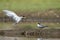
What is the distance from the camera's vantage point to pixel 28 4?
4.79 metres

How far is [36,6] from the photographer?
15.5 ft

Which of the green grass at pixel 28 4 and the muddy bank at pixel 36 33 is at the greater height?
the green grass at pixel 28 4

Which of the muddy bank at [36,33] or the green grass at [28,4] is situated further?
the green grass at [28,4]

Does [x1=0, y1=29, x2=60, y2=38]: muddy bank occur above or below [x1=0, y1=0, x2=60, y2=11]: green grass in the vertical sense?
below

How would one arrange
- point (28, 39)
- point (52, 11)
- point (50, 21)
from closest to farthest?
point (28, 39) < point (50, 21) < point (52, 11)

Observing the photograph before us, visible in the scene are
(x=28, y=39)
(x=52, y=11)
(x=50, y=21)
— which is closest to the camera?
(x=28, y=39)

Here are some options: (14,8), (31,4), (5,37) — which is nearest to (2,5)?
(14,8)

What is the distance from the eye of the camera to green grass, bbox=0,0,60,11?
4.69 metres

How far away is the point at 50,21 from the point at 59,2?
0.58 meters

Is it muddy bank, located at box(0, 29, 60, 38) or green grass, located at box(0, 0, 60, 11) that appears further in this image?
green grass, located at box(0, 0, 60, 11)

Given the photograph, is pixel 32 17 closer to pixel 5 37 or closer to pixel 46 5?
pixel 46 5

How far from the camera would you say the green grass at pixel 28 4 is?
Answer: 4.69 m

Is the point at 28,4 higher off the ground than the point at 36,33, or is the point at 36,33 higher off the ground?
the point at 28,4

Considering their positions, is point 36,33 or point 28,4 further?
point 28,4
